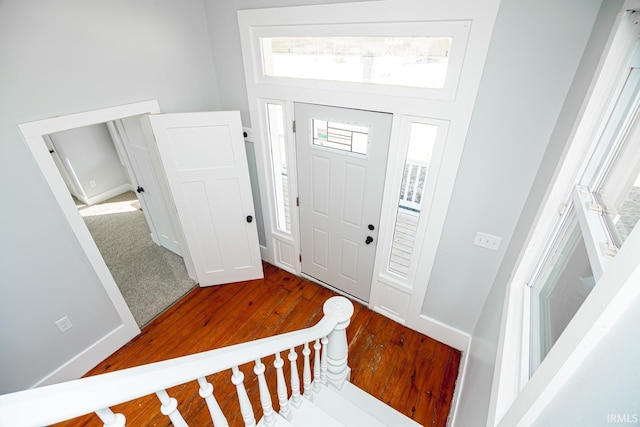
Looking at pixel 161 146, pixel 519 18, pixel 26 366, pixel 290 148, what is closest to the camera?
pixel 519 18

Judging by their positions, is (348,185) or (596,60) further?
(348,185)

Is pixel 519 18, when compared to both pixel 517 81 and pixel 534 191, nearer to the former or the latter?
pixel 517 81

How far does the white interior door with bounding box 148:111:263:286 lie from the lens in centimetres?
246

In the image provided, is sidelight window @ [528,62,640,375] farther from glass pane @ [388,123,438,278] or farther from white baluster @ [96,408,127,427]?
white baluster @ [96,408,127,427]

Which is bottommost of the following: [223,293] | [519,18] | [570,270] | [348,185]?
[223,293]

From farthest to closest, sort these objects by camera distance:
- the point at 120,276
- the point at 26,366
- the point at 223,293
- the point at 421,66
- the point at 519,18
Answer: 1. the point at 120,276
2. the point at 223,293
3. the point at 26,366
4. the point at 421,66
5. the point at 519,18

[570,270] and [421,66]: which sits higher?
[421,66]

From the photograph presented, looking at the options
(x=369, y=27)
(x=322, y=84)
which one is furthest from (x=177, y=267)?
(x=369, y=27)

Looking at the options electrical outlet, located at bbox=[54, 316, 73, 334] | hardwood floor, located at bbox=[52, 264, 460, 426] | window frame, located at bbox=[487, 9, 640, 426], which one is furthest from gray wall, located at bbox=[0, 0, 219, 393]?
window frame, located at bbox=[487, 9, 640, 426]

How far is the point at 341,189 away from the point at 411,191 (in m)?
0.77

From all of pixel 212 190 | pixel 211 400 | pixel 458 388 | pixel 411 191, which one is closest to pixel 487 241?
pixel 411 191

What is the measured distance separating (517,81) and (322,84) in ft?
4.12

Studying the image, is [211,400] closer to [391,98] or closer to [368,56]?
[391,98]

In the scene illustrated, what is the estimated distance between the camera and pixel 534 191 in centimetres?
160
